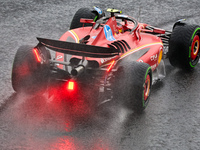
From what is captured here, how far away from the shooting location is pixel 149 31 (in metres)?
Answer: 8.13

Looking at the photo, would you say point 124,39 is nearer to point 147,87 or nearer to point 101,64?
point 101,64

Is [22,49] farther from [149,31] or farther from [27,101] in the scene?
[149,31]

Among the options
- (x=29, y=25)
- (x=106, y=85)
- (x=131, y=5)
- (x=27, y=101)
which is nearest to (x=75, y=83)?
(x=106, y=85)

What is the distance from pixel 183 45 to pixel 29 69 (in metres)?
3.31

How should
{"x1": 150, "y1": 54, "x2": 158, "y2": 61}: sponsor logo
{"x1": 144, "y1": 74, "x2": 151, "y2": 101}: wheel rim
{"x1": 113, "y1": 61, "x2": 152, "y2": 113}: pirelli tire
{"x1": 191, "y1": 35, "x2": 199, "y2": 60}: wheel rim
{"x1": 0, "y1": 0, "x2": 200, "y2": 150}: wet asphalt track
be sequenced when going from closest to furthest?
{"x1": 0, "y1": 0, "x2": 200, "y2": 150}: wet asphalt track → {"x1": 113, "y1": 61, "x2": 152, "y2": 113}: pirelli tire → {"x1": 144, "y1": 74, "x2": 151, "y2": 101}: wheel rim → {"x1": 150, "y1": 54, "x2": 158, "y2": 61}: sponsor logo → {"x1": 191, "y1": 35, "x2": 199, "y2": 60}: wheel rim

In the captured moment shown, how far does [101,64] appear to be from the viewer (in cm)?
641

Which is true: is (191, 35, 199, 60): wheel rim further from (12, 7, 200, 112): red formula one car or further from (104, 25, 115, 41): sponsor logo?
(104, 25, 115, 41): sponsor logo

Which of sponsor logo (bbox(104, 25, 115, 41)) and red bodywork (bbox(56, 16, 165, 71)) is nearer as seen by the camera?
red bodywork (bbox(56, 16, 165, 71))

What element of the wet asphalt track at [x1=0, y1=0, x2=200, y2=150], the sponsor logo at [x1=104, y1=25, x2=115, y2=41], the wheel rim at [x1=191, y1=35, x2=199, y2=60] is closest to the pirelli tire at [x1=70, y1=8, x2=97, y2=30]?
the wet asphalt track at [x1=0, y1=0, x2=200, y2=150]

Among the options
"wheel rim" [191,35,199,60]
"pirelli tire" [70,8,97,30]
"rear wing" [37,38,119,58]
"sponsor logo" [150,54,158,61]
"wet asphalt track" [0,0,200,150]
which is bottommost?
"wet asphalt track" [0,0,200,150]

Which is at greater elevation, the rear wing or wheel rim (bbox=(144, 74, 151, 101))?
the rear wing

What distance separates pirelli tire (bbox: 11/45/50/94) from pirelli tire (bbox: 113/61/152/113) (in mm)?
1255

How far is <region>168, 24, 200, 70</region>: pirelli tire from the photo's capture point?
7.94 m

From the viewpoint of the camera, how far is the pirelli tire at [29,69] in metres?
6.41
